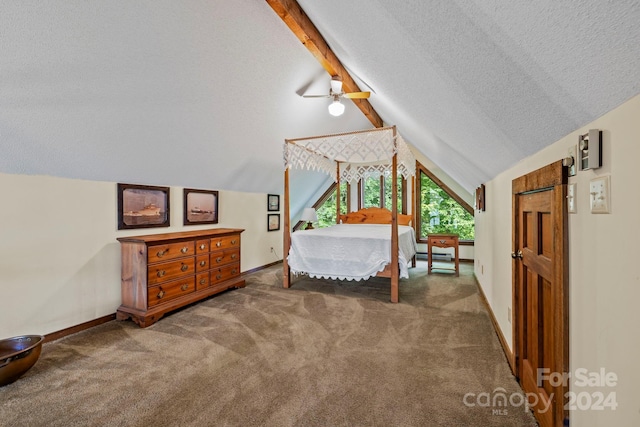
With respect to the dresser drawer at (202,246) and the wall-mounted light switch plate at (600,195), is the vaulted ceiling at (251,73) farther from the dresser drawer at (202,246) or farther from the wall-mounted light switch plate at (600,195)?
the dresser drawer at (202,246)

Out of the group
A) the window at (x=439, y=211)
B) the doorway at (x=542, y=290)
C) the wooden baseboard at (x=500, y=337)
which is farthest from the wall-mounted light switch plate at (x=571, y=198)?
the window at (x=439, y=211)

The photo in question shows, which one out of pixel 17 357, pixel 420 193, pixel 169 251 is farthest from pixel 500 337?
pixel 420 193

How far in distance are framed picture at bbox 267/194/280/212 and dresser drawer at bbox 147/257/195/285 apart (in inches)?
98.4

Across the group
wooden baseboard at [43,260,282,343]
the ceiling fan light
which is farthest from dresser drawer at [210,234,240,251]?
the ceiling fan light

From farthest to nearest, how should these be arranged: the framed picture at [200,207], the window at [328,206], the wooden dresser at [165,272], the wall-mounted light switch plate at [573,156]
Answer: the window at [328,206] → the framed picture at [200,207] → the wooden dresser at [165,272] → the wall-mounted light switch plate at [573,156]

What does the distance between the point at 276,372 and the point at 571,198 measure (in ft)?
6.52

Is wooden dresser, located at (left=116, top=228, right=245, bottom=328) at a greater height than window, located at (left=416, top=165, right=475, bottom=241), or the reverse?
window, located at (left=416, top=165, right=475, bottom=241)

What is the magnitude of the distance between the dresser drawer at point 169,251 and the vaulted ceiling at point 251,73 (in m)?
0.88

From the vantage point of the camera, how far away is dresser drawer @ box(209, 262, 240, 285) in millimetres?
3711

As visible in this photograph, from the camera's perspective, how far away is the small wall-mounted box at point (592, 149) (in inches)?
36.7

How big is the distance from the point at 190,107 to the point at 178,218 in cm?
168

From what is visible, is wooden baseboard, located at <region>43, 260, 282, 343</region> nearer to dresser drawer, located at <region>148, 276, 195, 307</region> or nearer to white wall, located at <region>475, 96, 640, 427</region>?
dresser drawer, located at <region>148, 276, 195, 307</region>

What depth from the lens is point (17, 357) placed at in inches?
74.0

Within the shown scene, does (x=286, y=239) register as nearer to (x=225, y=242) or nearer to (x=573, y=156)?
(x=225, y=242)
